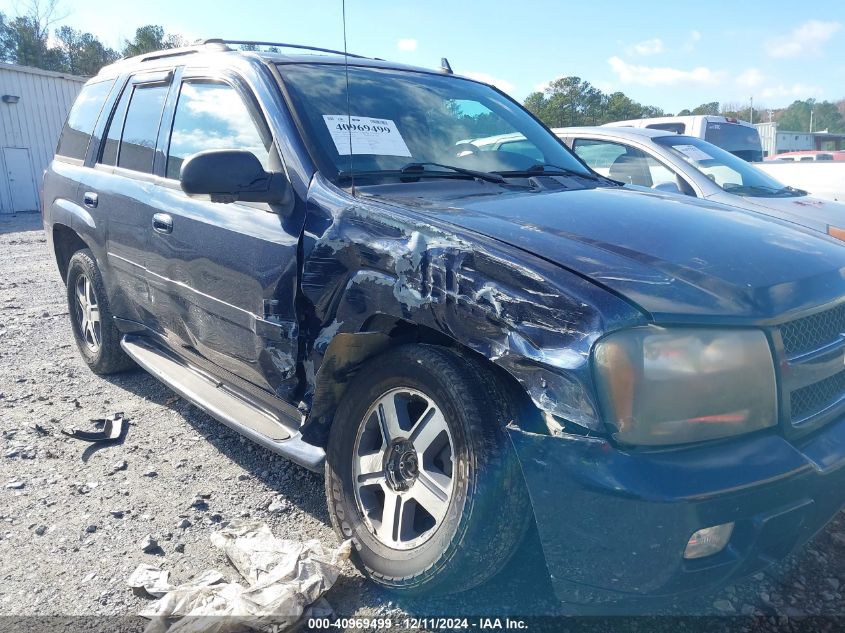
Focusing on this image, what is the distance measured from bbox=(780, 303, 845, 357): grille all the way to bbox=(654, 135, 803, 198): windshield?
14.0 ft

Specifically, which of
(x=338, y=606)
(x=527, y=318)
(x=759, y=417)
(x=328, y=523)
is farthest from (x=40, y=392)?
(x=759, y=417)

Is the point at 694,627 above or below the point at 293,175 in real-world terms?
below

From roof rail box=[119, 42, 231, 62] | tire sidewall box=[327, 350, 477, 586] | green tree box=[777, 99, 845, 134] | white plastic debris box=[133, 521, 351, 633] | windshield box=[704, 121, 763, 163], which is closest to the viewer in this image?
tire sidewall box=[327, 350, 477, 586]

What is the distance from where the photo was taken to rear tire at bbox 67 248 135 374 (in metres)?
4.48

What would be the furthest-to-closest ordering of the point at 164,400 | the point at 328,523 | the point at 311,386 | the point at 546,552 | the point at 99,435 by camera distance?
1. the point at 164,400
2. the point at 99,435
3. the point at 328,523
4. the point at 311,386
5. the point at 546,552

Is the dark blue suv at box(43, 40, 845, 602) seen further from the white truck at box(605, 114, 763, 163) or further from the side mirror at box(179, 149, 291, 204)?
the white truck at box(605, 114, 763, 163)

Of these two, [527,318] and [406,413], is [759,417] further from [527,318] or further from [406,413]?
[406,413]

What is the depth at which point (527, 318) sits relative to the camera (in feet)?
6.32

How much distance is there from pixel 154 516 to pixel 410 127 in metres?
2.02

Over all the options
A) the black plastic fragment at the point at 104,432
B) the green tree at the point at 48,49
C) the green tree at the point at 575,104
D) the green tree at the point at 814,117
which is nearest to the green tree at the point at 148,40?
the green tree at the point at 48,49

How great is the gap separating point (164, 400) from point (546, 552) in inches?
125

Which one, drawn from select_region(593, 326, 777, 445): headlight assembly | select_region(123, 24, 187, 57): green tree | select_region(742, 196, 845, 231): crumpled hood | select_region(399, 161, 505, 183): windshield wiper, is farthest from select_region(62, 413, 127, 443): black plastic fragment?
select_region(123, 24, 187, 57): green tree

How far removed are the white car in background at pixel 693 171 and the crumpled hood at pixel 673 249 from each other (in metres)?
3.47

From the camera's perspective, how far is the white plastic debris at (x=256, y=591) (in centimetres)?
220
